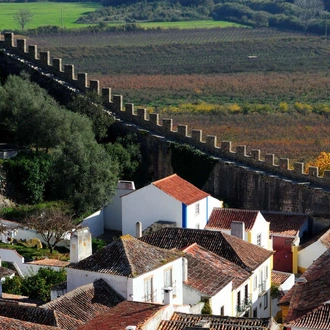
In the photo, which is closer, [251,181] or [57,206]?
[57,206]

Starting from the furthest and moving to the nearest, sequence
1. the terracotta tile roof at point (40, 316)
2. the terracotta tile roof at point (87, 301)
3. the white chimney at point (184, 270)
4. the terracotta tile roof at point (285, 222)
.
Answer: the terracotta tile roof at point (285, 222) → the white chimney at point (184, 270) → the terracotta tile roof at point (87, 301) → the terracotta tile roof at point (40, 316)

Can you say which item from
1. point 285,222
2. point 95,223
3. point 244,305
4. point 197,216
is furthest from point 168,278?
point 285,222

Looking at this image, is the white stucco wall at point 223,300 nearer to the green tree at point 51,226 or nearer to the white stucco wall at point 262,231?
the white stucco wall at point 262,231

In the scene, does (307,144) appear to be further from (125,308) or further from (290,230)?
(125,308)

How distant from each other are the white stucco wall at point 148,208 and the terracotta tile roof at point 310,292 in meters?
7.64

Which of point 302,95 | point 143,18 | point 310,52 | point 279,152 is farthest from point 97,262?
point 143,18

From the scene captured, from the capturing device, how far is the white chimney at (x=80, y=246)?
3322 centimetres

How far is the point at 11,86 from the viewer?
47.9 m

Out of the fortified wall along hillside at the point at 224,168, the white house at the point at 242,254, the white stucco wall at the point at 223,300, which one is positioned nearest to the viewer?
the white stucco wall at the point at 223,300

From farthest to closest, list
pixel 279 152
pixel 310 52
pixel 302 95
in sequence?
pixel 310 52
pixel 302 95
pixel 279 152

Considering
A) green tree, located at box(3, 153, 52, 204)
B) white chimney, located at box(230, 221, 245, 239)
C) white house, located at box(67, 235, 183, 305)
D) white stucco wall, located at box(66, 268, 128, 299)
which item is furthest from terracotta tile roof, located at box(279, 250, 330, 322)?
green tree, located at box(3, 153, 52, 204)

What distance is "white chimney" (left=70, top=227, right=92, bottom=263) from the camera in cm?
Result: 3322

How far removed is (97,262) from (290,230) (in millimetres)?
14059

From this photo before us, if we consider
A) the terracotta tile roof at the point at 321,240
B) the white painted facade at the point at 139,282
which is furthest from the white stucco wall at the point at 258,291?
the terracotta tile roof at the point at 321,240
